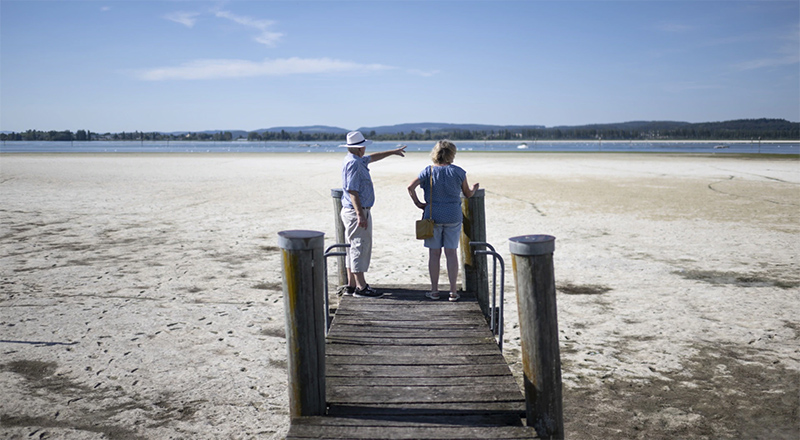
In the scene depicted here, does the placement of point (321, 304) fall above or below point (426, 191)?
below

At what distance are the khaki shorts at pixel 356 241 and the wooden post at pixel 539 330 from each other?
256cm

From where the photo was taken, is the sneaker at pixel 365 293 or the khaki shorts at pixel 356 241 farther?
the sneaker at pixel 365 293

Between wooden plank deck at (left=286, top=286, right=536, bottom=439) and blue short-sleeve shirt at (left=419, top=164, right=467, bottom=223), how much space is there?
2.99ft

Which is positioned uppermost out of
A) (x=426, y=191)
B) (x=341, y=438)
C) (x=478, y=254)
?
(x=426, y=191)

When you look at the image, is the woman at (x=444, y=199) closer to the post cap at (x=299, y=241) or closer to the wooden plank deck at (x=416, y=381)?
the wooden plank deck at (x=416, y=381)

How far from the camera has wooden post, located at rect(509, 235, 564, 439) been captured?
3.37 metres

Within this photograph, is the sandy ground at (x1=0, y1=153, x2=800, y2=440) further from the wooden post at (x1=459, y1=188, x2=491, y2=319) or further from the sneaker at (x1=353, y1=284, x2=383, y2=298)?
the sneaker at (x1=353, y1=284, x2=383, y2=298)

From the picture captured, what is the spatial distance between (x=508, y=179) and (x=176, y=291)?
20030 millimetres

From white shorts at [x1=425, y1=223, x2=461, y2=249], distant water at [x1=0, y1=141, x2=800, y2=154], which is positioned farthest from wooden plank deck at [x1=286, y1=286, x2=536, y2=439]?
distant water at [x1=0, y1=141, x2=800, y2=154]

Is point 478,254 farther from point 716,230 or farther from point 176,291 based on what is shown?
point 716,230

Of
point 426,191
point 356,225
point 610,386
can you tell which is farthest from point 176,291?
point 610,386

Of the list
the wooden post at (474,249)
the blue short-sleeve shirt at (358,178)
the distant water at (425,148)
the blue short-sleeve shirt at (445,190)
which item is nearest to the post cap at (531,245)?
the blue short-sleeve shirt at (445,190)

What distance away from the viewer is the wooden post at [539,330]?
337 centimetres

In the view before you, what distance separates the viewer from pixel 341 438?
10.9 feet
